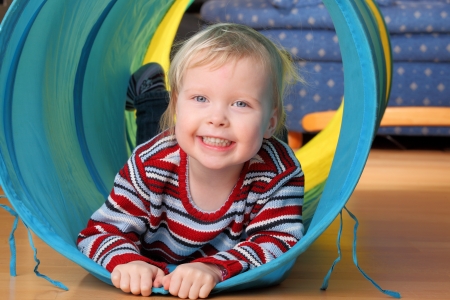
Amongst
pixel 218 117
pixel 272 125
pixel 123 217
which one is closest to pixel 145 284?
pixel 123 217

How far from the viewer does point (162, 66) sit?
2291mm

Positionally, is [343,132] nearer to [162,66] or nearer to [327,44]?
[162,66]

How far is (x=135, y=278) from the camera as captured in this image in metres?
1.15

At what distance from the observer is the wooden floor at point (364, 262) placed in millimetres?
1213

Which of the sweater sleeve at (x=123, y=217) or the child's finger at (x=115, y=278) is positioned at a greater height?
the sweater sleeve at (x=123, y=217)

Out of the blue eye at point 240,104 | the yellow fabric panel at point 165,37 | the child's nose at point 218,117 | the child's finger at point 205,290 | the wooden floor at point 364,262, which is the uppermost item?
the yellow fabric panel at point 165,37

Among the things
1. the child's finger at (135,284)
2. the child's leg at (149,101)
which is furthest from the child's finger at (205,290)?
the child's leg at (149,101)

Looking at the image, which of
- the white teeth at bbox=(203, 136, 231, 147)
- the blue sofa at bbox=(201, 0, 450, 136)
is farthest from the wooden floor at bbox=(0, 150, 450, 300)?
the blue sofa at bbox=(201, 0, 450, 136)

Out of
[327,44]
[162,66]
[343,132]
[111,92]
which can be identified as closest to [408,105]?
[327,44]

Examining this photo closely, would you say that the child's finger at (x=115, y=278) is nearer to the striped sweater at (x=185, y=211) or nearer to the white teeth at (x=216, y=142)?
the striped sweater at (x=185, y=211)

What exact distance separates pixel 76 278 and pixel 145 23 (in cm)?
124

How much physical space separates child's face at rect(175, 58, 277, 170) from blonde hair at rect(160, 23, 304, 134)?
15 mm

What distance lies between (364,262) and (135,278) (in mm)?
543

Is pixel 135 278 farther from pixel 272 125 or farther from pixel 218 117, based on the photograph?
→ pixel 272 125
